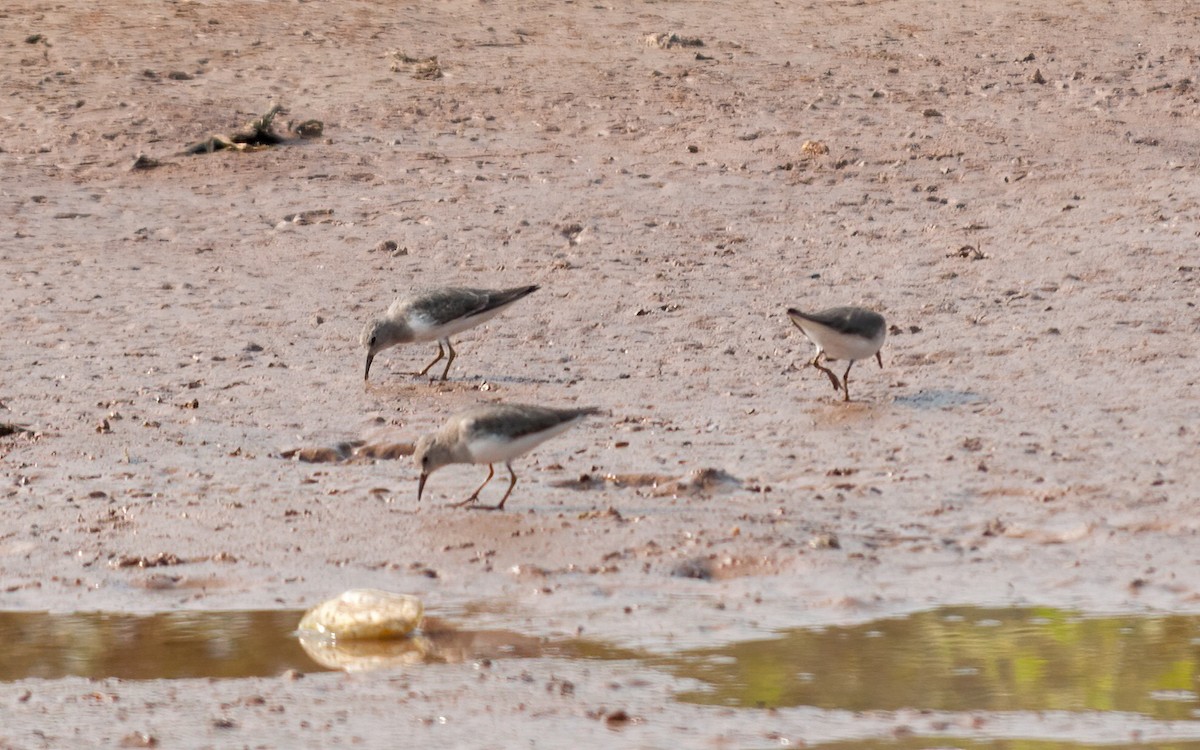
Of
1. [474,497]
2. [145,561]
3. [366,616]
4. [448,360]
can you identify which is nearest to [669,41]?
[448,360]

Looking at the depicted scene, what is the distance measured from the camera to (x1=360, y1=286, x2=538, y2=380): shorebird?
9.98 meters

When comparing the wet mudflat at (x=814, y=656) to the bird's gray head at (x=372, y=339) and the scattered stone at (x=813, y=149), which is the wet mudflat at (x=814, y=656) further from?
the scattered stone at (x=813, y=149)

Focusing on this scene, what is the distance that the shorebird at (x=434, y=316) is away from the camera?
9984mm

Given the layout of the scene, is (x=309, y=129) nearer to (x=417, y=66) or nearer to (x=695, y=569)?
(x=417, y=66)

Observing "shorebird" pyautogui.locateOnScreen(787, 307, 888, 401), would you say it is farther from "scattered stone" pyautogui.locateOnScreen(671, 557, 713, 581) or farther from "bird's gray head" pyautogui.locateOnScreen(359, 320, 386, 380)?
"bird's gray head" pyautogui.locateOnScreen(359, 320, 386, 380)

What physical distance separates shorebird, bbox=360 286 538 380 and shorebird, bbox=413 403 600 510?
7.17ft

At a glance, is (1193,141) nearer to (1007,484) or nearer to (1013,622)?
(1007,484)

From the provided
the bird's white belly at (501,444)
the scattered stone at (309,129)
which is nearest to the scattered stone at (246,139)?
the scattered stone at (309,129)

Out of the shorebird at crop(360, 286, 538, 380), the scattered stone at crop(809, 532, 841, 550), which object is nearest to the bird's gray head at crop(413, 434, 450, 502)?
the scattered stone at crop(809, 532, 841, 550)

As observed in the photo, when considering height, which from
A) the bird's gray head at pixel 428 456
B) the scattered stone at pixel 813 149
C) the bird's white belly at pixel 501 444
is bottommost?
the scattered stone at pixel 813 149

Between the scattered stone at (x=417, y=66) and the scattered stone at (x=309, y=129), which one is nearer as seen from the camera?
the scattered stone at (x=309, y=129)

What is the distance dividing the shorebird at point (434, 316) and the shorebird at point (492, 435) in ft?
7.17

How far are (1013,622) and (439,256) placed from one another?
6550mm

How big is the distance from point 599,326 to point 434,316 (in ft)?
4.05
